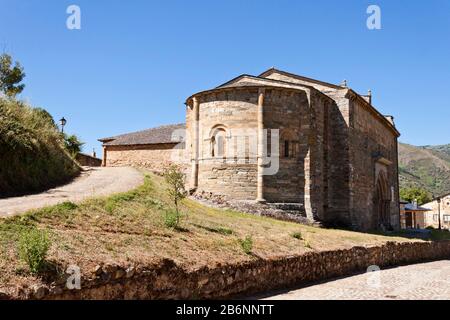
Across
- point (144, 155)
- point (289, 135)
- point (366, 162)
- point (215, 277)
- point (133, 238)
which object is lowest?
point (215, 277)

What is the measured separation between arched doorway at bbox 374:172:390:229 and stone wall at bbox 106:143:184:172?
46.3ft

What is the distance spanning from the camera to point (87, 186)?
15.9 meters

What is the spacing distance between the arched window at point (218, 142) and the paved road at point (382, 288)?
9.56 metres

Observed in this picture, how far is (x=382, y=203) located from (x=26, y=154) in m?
24.3

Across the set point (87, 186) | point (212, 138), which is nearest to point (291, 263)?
point (87, 186)

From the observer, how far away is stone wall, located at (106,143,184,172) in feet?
106

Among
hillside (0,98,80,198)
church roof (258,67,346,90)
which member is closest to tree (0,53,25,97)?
hillside (0,98,80,198)

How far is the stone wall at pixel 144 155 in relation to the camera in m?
32.3

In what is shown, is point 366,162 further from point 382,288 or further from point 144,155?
point 382,288

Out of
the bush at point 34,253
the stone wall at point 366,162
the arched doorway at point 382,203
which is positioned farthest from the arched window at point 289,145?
the bush at point 34,253

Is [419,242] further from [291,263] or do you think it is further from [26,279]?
[26,279]

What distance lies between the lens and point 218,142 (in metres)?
21.4

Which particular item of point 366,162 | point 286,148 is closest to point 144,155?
point 286,148

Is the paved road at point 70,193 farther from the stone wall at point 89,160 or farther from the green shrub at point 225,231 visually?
the stone wall at point 89,160
